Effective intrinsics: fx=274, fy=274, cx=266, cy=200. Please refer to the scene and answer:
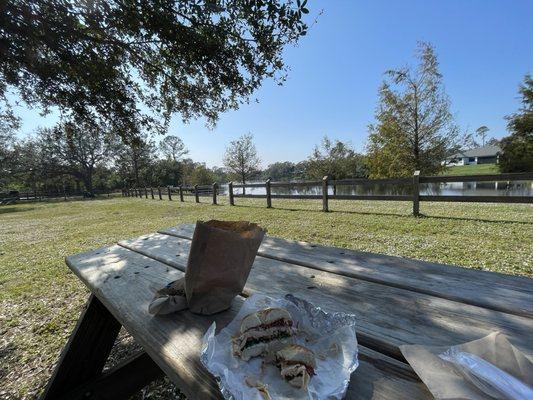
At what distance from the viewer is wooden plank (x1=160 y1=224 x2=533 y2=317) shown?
38.1 inches

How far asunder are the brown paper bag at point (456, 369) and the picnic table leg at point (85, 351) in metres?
1.74

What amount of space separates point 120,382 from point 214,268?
133cm

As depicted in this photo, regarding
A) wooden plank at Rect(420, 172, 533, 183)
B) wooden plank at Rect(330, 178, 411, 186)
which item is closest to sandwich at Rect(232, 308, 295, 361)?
wooden plank at Rect(420, 172, 533, 183)

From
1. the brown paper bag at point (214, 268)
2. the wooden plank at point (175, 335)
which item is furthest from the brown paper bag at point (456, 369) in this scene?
the brown paper bag at point (214, 268)

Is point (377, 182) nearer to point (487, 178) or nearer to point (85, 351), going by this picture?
point (487, 178)

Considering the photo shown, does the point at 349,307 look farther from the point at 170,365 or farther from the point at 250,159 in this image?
the point at 250,159

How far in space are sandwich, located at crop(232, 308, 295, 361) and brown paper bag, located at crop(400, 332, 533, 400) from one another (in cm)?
29

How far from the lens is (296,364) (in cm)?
61

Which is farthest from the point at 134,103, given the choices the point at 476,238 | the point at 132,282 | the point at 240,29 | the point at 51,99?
the point at 476,238

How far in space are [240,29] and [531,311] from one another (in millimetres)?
4377

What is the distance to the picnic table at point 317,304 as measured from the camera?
0.71 m

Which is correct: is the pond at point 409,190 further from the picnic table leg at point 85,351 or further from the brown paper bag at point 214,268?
the brown paper bag at point 214,268

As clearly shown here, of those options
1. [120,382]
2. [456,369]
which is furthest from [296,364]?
[120,382]

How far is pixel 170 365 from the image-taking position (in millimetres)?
736
